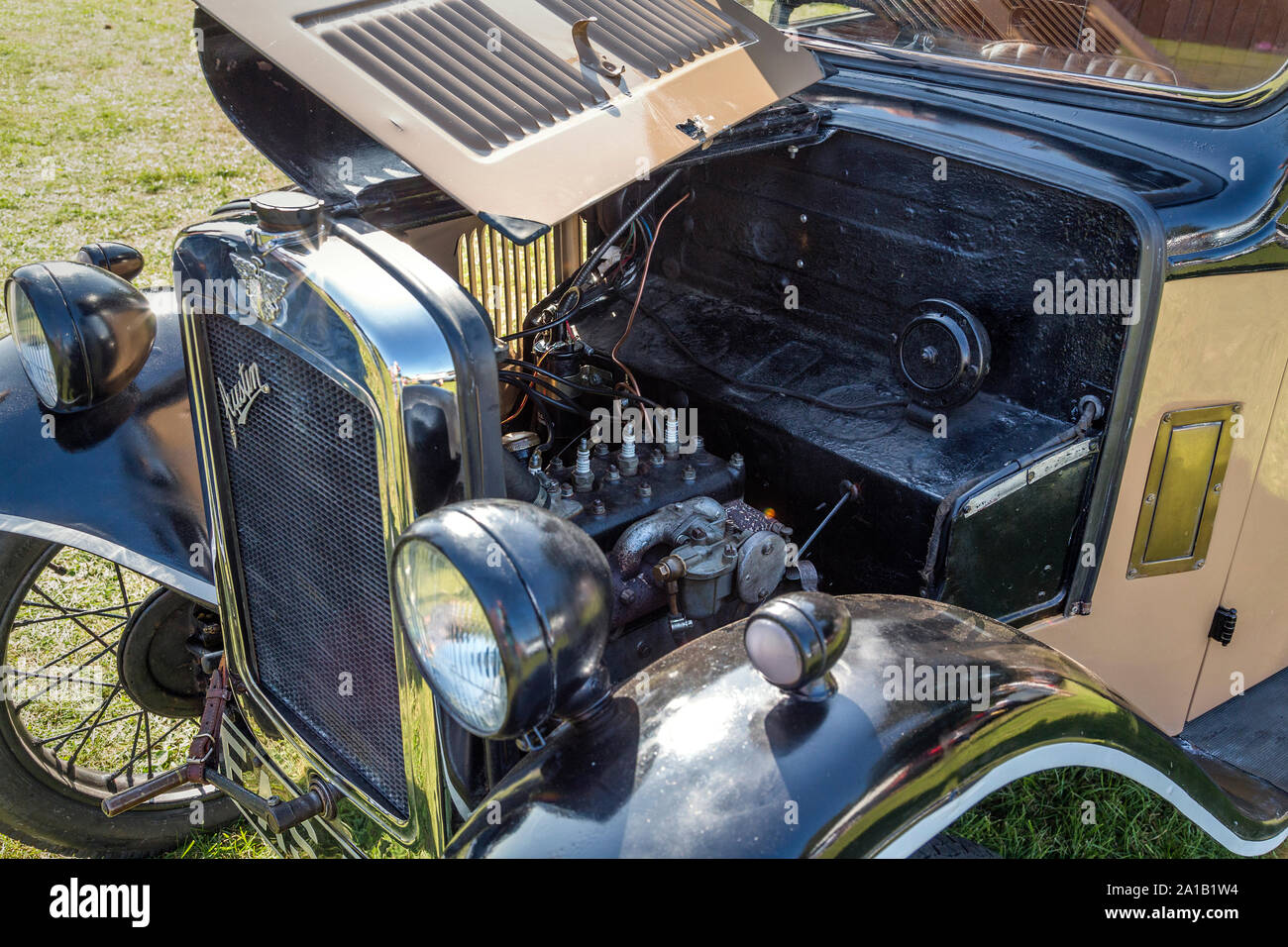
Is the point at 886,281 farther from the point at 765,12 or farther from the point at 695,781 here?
the point at 695,781

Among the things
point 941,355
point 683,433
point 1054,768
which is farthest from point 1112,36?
point 1054,768

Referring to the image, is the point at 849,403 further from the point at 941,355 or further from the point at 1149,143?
Answer: the point at 1149,143

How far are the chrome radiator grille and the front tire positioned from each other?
56 cm

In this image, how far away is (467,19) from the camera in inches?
75.0

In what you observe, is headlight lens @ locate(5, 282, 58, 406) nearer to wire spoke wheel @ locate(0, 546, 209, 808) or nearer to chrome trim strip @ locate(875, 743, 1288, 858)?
wire spoke wheel @ locate(0, 546, 209, 808)

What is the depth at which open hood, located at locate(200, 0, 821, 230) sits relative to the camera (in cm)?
162

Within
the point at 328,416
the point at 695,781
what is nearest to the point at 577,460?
the point at 328,416

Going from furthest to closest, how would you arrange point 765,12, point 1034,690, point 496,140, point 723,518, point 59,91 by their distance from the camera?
point 59,91 < point 765,12 < point 723,518 < point 496,140 < point 1034,690

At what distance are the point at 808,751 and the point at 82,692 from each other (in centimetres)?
236

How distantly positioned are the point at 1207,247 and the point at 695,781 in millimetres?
1362

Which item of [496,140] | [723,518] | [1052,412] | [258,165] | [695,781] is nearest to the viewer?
[695,781]

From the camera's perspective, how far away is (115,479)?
2.07 meters

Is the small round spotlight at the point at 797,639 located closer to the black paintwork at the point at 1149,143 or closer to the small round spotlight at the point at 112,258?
the black paintwork at the point at 1149,143

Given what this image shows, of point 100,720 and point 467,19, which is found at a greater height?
point 467,19
